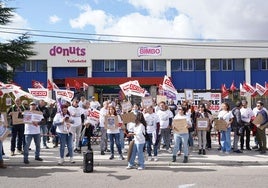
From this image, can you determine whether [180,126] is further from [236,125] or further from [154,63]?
[154,63]

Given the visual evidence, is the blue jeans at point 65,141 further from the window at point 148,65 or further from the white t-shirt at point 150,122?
the window at point 148,65

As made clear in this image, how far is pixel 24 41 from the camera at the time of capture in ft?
74.4

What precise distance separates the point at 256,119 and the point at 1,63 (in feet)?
44.3

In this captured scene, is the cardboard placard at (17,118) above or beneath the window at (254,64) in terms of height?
beneath

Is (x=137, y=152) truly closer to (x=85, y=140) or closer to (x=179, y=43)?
(x=85, y=140)

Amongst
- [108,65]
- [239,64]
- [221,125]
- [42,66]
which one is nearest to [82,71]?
[108,65]

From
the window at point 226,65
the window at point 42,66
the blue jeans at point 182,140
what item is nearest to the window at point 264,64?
the window at point 226,65

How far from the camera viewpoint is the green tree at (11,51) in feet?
71.0

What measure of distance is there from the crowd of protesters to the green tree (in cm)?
585

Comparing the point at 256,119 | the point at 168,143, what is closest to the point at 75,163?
the point at 168,143

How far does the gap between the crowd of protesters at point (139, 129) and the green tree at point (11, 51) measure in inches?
230

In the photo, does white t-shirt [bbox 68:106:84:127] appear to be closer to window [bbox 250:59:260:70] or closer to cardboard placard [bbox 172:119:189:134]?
cardboard placard [bbox 172:119:189:134]

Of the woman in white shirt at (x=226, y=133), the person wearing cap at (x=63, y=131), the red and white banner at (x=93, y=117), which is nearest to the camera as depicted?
the person wearing cap at (x=63, y=131)

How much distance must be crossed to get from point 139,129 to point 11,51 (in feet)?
41.2
